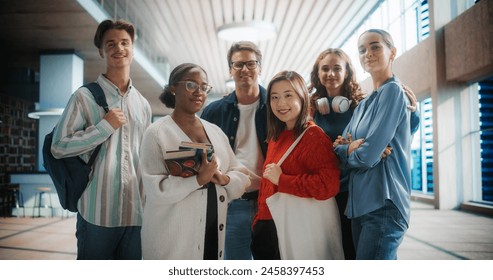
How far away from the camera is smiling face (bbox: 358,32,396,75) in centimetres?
158

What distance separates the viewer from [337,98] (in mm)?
1704

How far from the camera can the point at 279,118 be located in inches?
62.9

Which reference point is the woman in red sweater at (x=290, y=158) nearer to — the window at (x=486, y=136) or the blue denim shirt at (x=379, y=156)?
the blue denim shirt at (x=379, y=156)

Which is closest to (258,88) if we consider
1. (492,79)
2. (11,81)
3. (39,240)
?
(492,79)

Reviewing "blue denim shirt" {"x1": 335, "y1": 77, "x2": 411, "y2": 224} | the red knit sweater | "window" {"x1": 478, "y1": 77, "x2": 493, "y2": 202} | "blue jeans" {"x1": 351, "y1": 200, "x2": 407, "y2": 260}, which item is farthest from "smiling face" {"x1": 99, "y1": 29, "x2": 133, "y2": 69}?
"window" {"x1": 478, "y1": 77, "x2": 493, "y2": 202}

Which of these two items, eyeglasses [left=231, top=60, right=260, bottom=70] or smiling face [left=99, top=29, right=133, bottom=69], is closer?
smiling face [left=99, top=29, right=133, bottom=69]

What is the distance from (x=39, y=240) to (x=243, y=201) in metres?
2.61

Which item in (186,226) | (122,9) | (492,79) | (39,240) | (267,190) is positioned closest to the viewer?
(186,226)

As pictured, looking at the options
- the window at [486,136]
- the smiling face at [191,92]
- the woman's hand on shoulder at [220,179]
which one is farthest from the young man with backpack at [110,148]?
the window at [486,136]

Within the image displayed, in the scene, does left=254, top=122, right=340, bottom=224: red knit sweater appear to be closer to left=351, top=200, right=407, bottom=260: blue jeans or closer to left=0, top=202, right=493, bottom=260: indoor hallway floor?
left=351, top=200, right=407, bottom=260: blue jeans

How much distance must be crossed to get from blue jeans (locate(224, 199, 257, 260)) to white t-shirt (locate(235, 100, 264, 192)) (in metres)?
0.10

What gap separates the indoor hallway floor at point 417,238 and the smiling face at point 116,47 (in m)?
1.26

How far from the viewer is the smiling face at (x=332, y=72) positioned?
1.77 m
